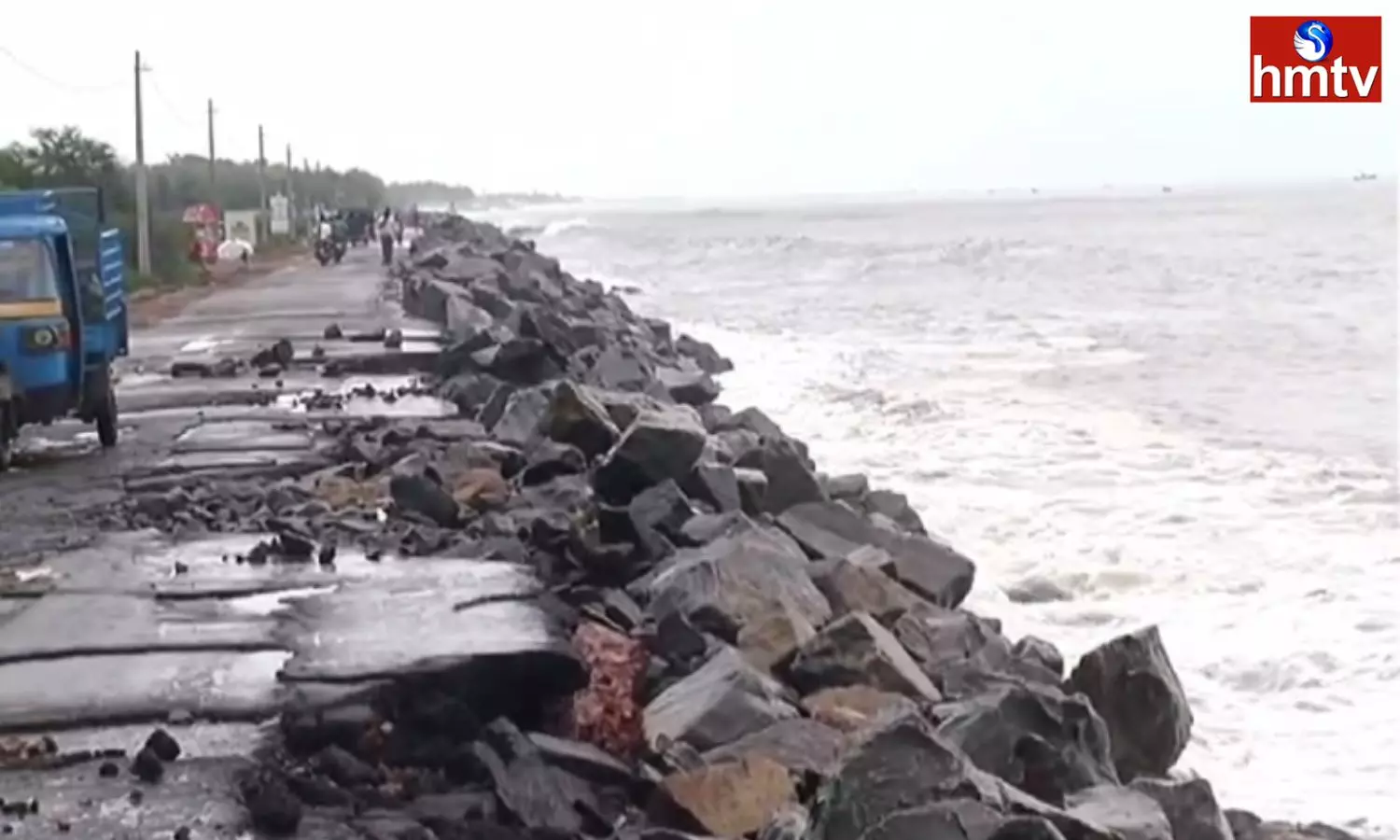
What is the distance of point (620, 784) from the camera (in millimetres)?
5996

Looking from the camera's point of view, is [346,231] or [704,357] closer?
[704,357]

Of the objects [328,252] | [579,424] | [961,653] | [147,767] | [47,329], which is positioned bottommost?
[961,653]

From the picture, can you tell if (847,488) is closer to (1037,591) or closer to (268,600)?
(1037,591)

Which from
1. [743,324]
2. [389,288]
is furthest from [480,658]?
[743,324]

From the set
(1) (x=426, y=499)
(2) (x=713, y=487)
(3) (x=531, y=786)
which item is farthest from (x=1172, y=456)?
(3) (x=531, y=786)

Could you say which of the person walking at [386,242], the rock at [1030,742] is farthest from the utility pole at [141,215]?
the rock at [1030,742]

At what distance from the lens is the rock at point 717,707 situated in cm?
640

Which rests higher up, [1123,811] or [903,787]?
[903,787]

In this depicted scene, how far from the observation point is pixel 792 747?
625 cm

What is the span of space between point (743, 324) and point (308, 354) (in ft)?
52.1

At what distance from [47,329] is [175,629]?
15.7ft

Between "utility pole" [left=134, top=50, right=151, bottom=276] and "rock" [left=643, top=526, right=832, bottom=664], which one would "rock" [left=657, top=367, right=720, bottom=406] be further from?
"utility pole" [left=134, top=50, right=151, bottom=276]

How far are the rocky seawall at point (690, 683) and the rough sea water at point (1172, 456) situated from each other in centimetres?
107

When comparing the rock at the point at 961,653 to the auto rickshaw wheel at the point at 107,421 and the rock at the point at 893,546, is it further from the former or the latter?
the auto rickshaw wheel at the point at 107,421
